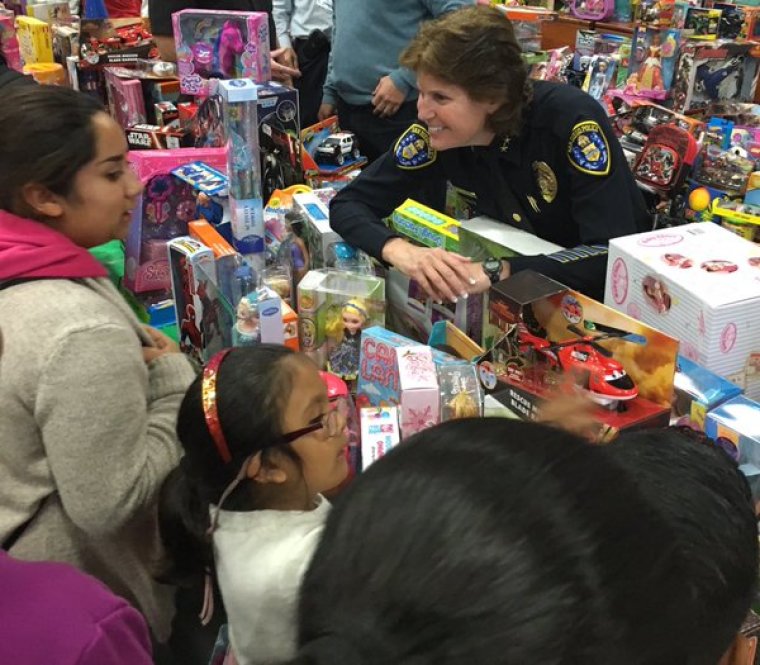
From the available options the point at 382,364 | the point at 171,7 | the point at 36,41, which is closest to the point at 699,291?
the point at 382,364

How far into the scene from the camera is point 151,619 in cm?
143

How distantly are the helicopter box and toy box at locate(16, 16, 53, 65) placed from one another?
11.3 feet

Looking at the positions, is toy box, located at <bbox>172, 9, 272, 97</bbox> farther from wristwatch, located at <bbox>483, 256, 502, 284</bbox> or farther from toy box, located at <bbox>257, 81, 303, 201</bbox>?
wristwatch, located at <bbox>483, 256, 502, 284</bbox>

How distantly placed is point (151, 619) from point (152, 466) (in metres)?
0.37

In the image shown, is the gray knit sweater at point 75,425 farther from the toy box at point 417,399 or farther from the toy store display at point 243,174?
the toy store display at point 243,174

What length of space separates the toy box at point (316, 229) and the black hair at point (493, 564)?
5.21ft

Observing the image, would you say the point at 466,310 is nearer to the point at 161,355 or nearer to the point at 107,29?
the point at 161,355

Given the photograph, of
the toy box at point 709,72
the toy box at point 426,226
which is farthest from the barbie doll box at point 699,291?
the toy box at point 709,72

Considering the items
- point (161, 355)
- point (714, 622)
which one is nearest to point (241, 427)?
point (161, 355)

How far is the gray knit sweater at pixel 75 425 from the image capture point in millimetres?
1115

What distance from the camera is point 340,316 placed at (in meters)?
1.76

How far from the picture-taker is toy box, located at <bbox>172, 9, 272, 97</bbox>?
2736 mm

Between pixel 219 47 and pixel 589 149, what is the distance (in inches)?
61.9

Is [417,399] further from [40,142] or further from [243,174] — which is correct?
[243,174]
